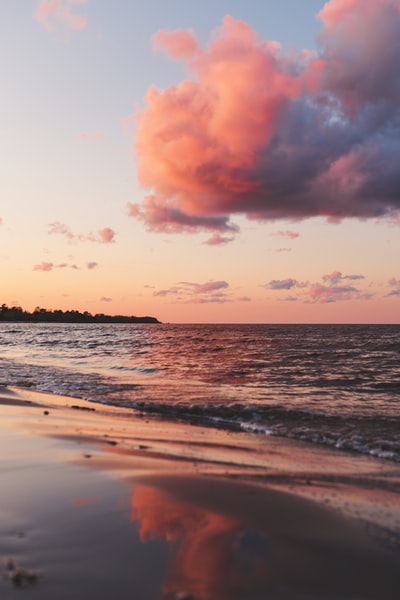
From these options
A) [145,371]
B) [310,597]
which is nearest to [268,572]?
[310,597]

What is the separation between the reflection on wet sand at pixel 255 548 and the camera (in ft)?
10.5

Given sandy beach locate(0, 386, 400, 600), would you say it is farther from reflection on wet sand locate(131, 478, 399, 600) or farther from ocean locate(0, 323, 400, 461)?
ocean locate(0, 323, 400, 461)

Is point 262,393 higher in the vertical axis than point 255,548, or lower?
lower

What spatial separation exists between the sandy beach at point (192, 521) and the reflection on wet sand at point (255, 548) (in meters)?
0.01

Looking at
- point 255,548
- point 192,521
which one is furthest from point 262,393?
point 255,548

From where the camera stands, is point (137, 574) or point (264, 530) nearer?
point (137, 574)

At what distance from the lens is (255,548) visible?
3.81 metres

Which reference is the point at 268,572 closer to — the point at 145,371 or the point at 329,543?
the point at 329,543

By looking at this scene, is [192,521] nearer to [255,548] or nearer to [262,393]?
[255,548]

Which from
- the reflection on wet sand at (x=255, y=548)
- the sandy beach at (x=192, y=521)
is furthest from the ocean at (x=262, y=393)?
the reflection on wet sand at (x=255, y=548)

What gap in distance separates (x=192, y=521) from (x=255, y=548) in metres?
0.76

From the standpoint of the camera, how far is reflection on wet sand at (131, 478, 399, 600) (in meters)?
3.19

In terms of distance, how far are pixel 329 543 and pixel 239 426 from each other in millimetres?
6167

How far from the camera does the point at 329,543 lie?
3.99m
